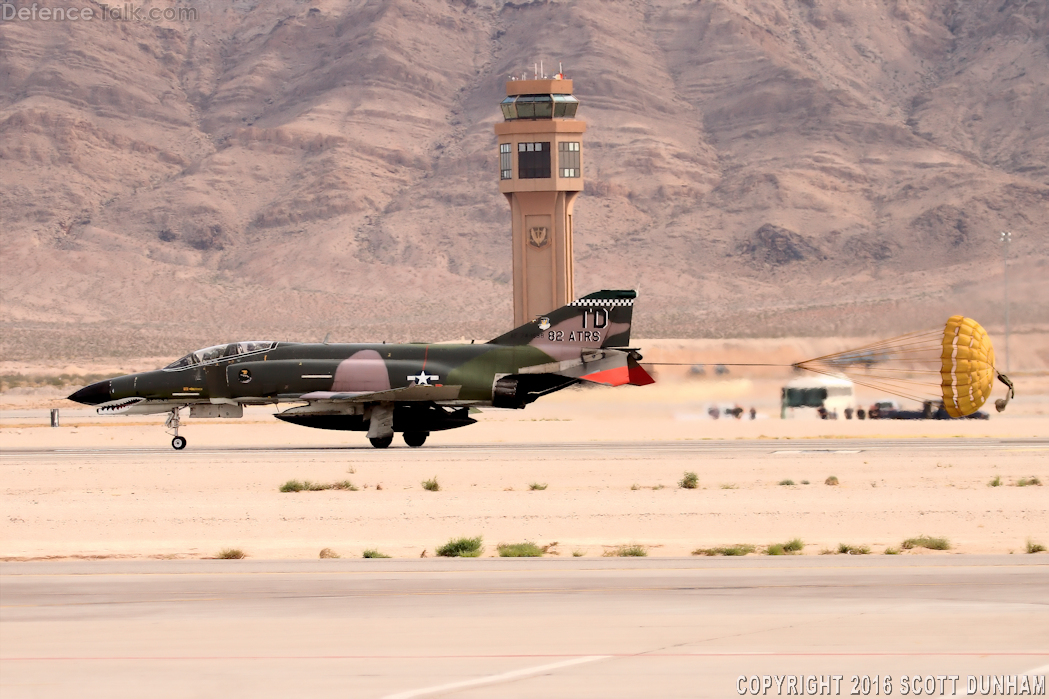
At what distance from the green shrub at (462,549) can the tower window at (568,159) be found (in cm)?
5833

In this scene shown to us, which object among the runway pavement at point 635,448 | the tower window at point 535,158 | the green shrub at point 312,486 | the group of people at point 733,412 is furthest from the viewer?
the tower window at point 535,158

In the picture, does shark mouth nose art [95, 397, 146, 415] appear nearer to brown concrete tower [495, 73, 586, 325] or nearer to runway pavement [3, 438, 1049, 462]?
runway pavement [3, 438, 1049, 462]

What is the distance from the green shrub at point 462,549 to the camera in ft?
65.2

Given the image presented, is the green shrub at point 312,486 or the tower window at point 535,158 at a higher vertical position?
the tower window at point 535,158

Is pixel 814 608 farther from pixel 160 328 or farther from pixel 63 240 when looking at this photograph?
pixel 63 240

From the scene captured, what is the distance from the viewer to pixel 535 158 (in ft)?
Answer: 254

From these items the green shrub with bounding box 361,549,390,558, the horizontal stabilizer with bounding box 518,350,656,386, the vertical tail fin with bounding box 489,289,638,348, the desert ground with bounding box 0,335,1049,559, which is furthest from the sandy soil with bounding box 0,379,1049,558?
the vertical tail fin with bounding box 489,289,638,348

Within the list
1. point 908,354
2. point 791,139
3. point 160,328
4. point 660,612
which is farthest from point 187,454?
point 791,139

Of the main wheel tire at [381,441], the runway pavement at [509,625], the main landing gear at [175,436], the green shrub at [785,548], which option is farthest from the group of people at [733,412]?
the runway pavement at [509,625]

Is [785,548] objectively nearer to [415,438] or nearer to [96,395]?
[415,438]

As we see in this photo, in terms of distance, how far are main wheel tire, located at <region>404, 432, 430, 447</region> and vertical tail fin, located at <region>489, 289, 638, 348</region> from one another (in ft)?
11.0

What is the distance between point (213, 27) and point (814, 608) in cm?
18846

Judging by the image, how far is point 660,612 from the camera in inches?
591

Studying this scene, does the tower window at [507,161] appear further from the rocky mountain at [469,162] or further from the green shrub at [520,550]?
the green shrub at [520,550]
